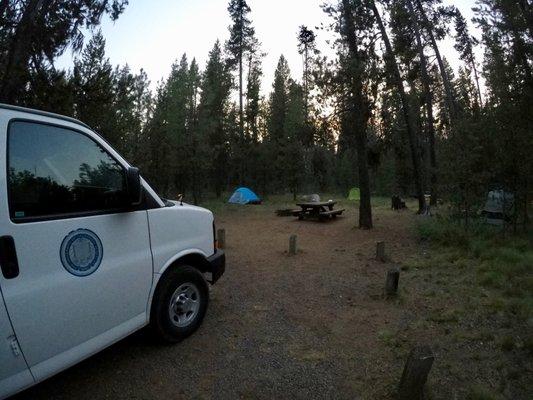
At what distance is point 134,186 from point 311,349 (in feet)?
9.22

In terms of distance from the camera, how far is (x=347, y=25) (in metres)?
13.2

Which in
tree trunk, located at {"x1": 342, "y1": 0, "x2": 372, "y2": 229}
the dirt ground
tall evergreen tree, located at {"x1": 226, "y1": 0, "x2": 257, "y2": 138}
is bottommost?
the dirt ground

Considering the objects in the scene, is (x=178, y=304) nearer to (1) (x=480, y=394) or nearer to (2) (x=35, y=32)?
(1) (x=480, y=394)

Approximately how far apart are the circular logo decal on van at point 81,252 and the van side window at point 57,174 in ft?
0.69

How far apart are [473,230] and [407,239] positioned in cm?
195

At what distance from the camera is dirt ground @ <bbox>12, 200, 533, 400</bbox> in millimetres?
3545

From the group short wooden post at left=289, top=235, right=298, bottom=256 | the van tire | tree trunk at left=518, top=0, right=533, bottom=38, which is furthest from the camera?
tree trunk at left=518, top=0, right=533, bottom=38

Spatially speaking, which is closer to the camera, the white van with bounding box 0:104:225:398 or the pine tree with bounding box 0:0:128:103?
the white van with bounding box 0:104:225:398

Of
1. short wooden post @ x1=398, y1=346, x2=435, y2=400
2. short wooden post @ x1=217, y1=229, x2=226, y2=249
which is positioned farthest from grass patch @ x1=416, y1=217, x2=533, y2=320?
short wooden post @ x1=217, y1=229, x2=226, y2=249

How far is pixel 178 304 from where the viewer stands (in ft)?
14.2

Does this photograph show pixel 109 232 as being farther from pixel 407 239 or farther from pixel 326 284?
pixel 407 239

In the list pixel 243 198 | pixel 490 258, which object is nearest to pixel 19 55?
pixel 490 258

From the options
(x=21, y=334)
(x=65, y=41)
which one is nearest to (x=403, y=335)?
(x=21, y=334)

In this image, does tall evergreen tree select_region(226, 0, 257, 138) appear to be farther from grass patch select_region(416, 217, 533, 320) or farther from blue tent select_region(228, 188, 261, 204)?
grass patch select_region(416, 217, 533, 320)
